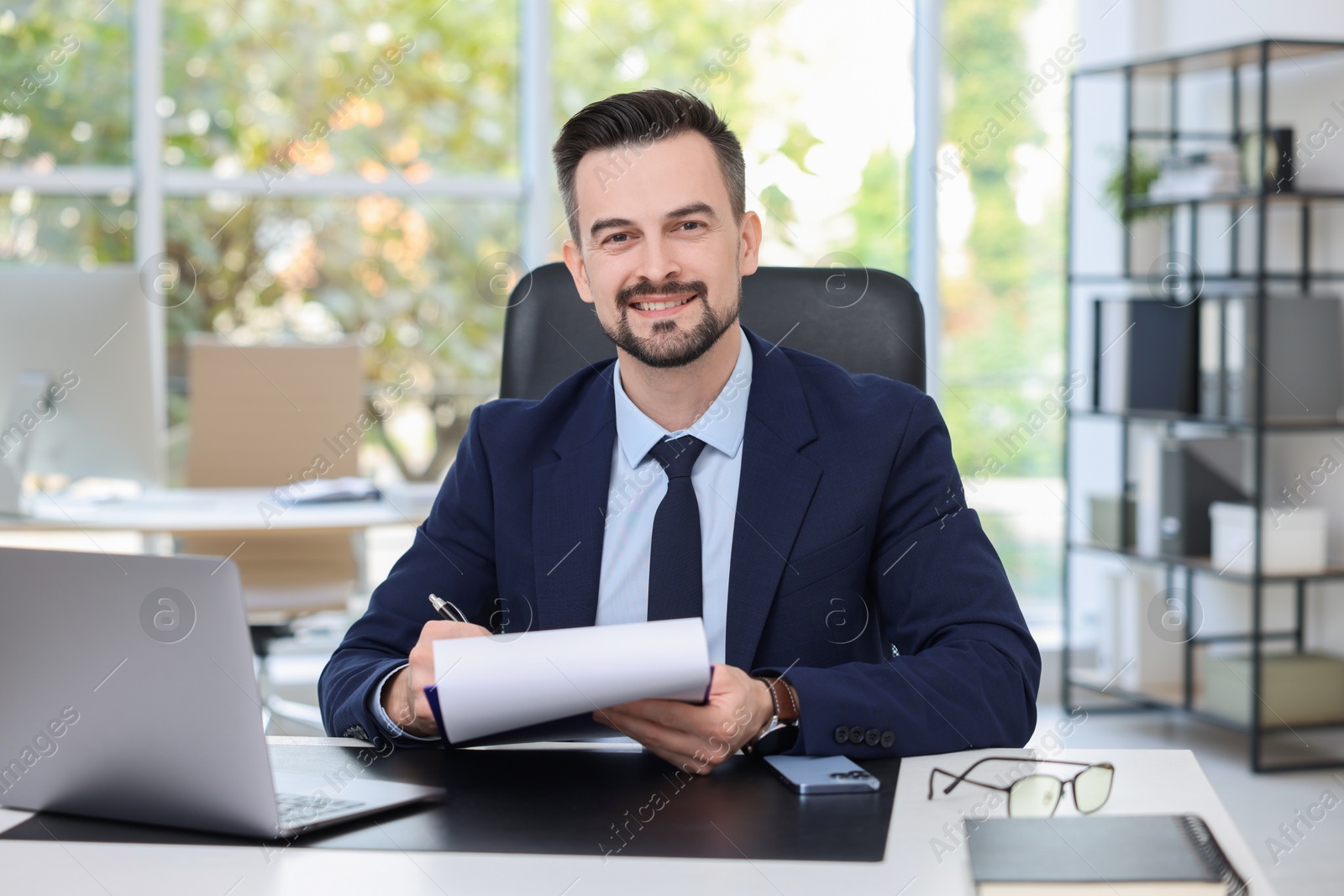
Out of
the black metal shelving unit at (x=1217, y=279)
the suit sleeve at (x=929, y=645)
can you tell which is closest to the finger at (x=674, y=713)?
the suit sleeve at (x=929, y=645)

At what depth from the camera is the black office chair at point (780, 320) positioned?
171 centimetres

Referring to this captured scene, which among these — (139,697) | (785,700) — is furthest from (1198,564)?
Result: (139,697)

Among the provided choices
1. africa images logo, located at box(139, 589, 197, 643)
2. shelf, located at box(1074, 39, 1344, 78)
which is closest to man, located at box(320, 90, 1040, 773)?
africa images logo, located at box(139, 589, 197, 643)

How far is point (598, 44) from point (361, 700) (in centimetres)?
312

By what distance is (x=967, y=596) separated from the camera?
1.40 m

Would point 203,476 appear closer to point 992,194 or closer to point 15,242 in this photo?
point 15,242

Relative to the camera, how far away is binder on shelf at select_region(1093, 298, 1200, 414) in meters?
3.47

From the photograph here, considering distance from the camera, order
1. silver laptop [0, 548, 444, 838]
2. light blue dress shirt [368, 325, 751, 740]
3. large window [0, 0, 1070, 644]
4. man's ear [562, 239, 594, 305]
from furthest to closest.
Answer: large window [0, 0, 1070, 644] → man's ear [562, 239, 594, 305] → light blue dress shirt [368, 325, 751, 740] → silver laptop [0, 548, 444, 838]

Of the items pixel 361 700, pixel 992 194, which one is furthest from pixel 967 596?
pixel 992 194

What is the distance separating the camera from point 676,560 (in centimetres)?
147

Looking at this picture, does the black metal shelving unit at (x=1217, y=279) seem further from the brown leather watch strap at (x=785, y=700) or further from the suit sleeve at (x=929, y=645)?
the brown leather watch strap at (x=785, y=700)

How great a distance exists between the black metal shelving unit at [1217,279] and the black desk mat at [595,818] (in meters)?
2.46

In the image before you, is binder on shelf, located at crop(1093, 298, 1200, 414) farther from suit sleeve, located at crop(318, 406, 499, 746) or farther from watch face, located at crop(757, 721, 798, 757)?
watch face, located at crop(757, 721, 798, 757)

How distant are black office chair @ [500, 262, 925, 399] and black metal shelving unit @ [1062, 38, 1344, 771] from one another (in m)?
1.89
